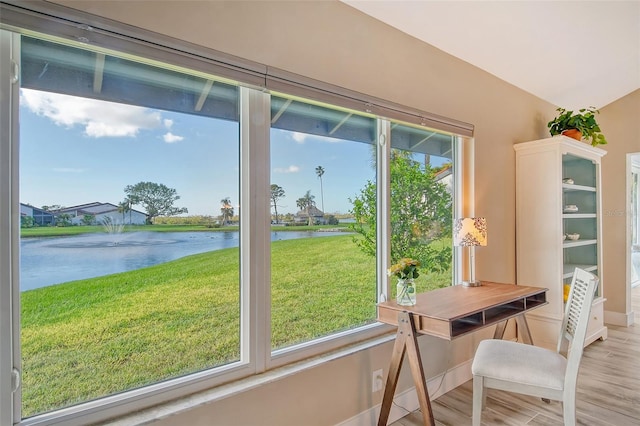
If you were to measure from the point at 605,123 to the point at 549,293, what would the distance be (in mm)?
2607

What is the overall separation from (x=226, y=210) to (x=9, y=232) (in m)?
0.82

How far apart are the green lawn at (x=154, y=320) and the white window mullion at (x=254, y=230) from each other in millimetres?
63

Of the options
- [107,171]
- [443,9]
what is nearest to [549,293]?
[443,9]

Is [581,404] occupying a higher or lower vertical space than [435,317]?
lower

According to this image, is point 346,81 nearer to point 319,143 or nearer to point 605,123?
point 319,143

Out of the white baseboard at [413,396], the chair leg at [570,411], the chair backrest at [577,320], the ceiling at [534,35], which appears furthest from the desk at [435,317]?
the ceiling at [534,35]

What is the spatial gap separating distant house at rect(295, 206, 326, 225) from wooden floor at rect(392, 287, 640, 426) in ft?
4.60

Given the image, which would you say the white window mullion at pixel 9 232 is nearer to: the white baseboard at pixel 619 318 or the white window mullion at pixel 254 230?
the white window mullion at pixel 254 230

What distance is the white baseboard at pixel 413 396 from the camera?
6.88 feet

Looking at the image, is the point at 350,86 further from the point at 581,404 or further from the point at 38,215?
the point at 581,404

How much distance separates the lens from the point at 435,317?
6.01 feet

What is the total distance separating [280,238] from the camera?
1945 mm

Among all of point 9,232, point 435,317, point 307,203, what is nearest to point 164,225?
point 9,232

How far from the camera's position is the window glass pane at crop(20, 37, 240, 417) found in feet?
4.36
